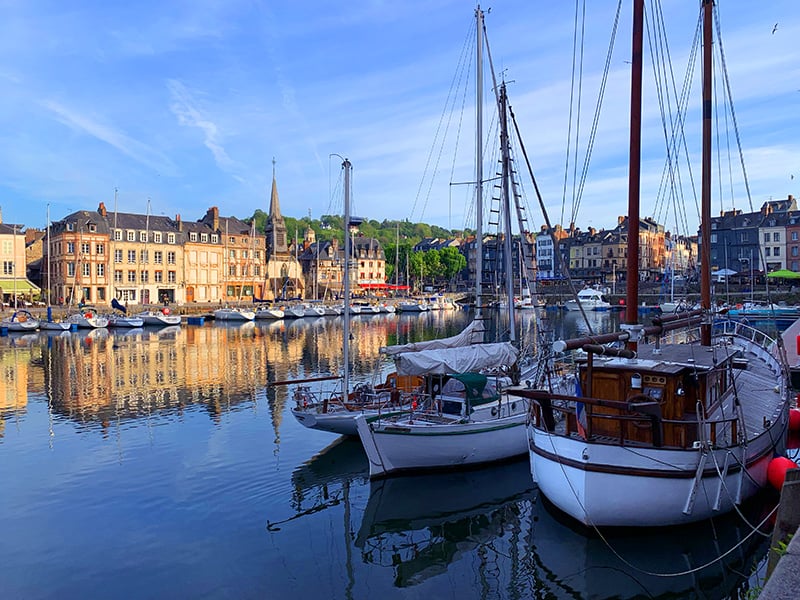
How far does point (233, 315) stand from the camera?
85750mm

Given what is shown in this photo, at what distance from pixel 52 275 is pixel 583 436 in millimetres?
97791

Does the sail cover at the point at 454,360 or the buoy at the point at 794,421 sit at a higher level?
the sail cover at the point at 454,360

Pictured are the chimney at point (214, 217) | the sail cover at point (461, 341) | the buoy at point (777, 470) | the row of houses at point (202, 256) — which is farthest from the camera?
the chimney at point (214, 217)

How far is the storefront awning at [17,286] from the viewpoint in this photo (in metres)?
84.5

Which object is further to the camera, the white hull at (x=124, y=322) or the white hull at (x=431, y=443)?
the white hull at (x=124, y=322)

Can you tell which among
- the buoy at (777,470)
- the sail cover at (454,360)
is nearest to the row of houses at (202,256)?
the sail cover at (454,360)

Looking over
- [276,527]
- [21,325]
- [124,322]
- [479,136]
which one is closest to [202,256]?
[124,322]

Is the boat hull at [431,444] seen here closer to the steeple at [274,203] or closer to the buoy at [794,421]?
the buoy at [794,421]

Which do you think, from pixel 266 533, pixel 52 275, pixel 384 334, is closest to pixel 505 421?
pixel 266 533

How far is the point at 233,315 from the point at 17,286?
30396 millimetres

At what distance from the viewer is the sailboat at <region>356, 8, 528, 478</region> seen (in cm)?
1762

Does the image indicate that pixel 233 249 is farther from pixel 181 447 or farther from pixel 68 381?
pixel 181 447

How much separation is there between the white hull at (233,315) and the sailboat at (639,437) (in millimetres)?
74373

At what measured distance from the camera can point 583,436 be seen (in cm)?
1386
